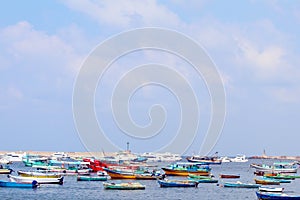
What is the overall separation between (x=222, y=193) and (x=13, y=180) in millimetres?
19907

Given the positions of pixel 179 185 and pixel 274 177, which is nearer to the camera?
pixel 179 185

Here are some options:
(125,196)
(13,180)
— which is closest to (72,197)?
(125,196)

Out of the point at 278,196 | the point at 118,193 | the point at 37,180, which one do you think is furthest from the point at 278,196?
the point at 37,180

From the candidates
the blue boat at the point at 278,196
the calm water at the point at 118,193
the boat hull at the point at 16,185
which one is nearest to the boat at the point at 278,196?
the blue boat at the point at 278,196

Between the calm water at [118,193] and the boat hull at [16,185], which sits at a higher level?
the boat hull at [16,185]

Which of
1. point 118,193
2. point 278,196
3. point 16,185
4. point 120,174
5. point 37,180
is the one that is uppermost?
point 120,174

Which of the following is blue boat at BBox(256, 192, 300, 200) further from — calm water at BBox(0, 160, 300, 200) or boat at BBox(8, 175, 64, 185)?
boat at BBox(8, 175, 64, 185)

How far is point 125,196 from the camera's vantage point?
45.7m

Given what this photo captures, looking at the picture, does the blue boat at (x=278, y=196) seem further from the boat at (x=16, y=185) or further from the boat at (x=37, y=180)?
the boat at (x=37, y=180)

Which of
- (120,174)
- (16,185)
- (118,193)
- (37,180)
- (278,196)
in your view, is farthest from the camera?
(120,174)

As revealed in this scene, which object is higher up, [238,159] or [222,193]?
[238,159]

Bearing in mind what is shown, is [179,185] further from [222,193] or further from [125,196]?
[125,196]

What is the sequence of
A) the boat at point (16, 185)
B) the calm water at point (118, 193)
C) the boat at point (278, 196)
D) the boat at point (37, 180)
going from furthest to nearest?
the boat at point (37, 180) → the boat at point (16, 185) → the calm water at point (118, 193) → the boat at point (278, 196)

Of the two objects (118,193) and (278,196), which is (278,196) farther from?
(118,193)
